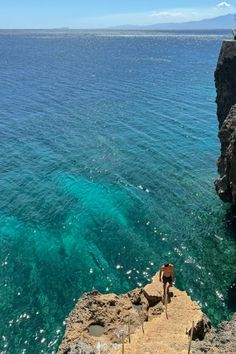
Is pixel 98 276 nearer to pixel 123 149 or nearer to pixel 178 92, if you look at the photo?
pixel 123 149

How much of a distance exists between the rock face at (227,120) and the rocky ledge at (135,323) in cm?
1562

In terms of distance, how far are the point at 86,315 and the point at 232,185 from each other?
2009cm

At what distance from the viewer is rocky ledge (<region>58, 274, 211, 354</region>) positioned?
22.8 m

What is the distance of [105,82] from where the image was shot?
115375mm

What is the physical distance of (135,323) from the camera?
85.3 ft

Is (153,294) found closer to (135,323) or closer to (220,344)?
(135,323)

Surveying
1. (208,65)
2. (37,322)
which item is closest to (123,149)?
(37,322)

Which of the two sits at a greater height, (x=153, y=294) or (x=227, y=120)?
(x=227, y=120)

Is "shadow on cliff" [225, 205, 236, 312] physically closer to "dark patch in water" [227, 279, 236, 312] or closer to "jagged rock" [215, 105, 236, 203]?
"dark patch in water" [227, 279, 236, 312]

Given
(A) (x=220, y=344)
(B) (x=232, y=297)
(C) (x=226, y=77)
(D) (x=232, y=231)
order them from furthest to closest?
(C) (x=226, y=77) < (D) (x=232, y=231) < (B) (x=232, y=297) < (A) (x=220, y=344)

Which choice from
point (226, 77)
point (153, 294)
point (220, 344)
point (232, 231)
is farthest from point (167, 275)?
point (226, 77)

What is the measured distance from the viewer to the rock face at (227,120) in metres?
39.8

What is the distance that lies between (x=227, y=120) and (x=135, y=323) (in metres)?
24.3

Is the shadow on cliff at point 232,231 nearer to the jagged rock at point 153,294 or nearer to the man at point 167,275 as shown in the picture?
the man at point 167,275
